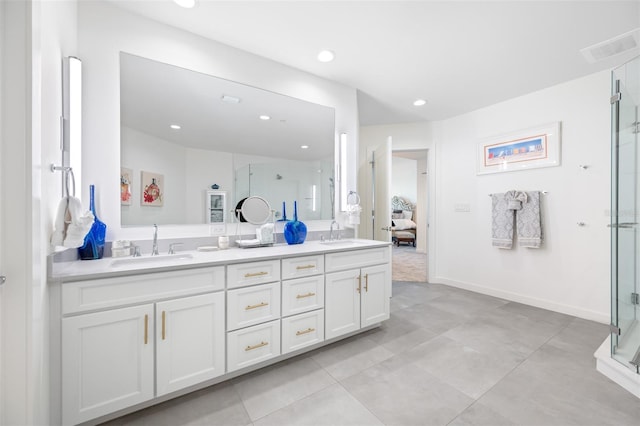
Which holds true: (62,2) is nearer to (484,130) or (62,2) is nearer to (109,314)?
(109,314)

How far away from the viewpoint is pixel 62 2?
1.39 metres

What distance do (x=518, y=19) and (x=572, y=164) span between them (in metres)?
1.79

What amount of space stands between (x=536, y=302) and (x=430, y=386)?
7.60 feet

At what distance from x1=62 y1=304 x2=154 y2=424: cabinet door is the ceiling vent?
12.2 feet

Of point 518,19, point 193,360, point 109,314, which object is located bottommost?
point 193,360

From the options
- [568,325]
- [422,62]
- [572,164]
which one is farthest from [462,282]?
[422,62]

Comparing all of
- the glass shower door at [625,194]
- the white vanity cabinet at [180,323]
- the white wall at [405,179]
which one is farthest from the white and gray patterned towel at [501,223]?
the white wall at [405,179]

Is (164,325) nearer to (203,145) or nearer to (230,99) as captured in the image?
(203,145)

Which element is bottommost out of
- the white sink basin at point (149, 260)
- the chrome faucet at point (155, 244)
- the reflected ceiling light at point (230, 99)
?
the white sink basin at point (149, 260)

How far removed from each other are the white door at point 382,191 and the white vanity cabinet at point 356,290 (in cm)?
84

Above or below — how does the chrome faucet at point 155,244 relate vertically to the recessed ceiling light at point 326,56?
below

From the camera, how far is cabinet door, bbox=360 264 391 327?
2.30 meters

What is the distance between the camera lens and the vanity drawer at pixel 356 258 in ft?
6.91

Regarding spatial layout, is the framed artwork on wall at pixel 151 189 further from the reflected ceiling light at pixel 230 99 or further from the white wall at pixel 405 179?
the white wall at pixel 405 179
